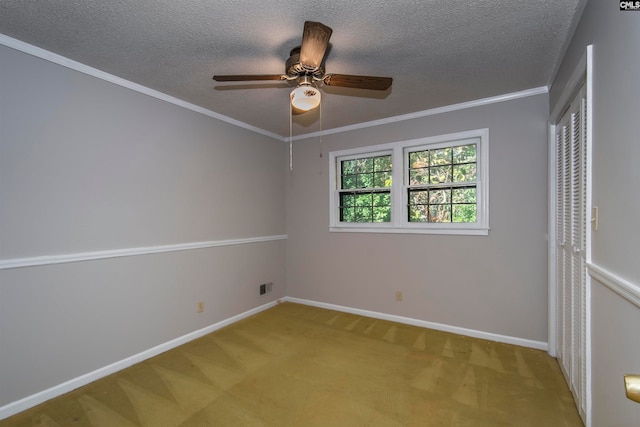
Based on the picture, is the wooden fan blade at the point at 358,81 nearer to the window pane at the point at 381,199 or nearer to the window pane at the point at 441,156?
the window pane at the point at 441,156

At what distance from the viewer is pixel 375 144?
11.9ft

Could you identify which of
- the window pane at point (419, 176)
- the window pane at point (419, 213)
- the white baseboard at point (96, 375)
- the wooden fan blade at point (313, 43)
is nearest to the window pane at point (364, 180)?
the window pane at point (419, 176)

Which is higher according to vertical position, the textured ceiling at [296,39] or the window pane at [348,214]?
the textured ceiling at [296,39]

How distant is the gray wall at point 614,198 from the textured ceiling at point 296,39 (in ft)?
1.67

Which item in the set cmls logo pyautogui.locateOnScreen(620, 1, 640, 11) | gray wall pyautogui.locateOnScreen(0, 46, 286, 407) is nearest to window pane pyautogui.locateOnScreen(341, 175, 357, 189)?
gray wall pyautogui.locateOnScreen(0, 46, 286, 407)

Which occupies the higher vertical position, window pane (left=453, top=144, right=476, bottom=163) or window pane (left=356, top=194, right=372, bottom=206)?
window pane (left=453, top=144, right=476, bottom=163)

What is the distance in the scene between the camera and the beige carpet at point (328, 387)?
185cm

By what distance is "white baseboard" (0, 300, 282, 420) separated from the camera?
74.6 inches

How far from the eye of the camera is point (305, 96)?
6.03 feet

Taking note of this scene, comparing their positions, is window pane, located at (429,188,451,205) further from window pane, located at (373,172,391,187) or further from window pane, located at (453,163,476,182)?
window pane, located at (373,172,391,187)

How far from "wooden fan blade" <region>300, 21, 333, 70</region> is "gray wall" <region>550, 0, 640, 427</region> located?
1.28m

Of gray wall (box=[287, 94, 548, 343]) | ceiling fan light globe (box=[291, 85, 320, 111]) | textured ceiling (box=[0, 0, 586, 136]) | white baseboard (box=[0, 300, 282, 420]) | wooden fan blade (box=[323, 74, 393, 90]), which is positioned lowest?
white baseboard (box=[0, 300, 282, 420])

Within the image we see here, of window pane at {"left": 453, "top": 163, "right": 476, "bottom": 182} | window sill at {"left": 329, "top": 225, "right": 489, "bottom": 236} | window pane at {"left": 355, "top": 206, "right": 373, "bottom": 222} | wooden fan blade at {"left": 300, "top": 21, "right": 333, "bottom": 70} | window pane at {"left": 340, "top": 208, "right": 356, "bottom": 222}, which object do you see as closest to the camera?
wooden fan blade at {"left": 300, "top": 21, "right": 333, "bottom": 70}

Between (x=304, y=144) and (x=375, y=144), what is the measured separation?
1110mm
